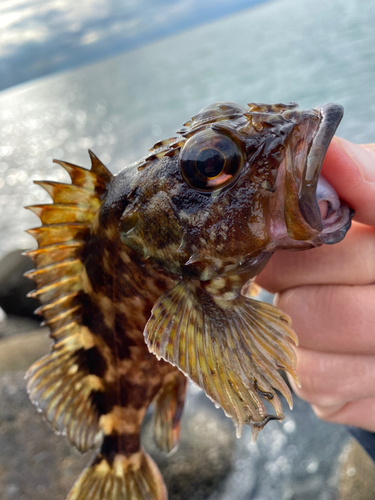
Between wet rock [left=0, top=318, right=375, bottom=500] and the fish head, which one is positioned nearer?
the fish head

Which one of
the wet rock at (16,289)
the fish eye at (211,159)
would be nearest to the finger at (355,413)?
the fish eye at (211,159)

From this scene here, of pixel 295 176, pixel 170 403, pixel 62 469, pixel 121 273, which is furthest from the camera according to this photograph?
pixel 62 469

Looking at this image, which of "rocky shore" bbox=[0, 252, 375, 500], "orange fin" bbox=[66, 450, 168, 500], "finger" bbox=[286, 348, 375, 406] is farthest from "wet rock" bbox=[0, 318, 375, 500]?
"finger" bbox=[286, 348, 375, 406]

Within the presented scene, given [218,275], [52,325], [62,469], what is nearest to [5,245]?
[62,469]

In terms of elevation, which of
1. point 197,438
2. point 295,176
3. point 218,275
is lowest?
point 197,438

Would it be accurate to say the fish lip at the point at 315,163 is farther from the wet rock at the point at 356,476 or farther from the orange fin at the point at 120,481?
the wet rock at the point at 356,476

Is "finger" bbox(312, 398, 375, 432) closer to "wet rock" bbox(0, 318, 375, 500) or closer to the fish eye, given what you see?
the fish eye

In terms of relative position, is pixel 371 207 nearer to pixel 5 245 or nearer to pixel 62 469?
pixel 62 469
